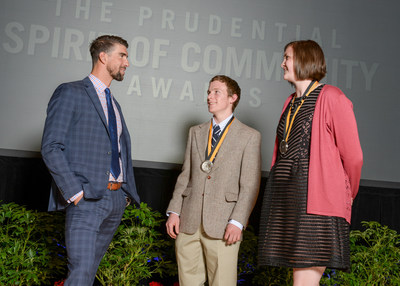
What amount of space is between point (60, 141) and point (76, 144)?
0.10 m

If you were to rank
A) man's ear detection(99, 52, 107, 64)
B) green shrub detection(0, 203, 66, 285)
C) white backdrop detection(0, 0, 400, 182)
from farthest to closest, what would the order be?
1. white backdrop detection(0, 0, 400, 182)
2. green shrub detection(0, 203, 66, 285)
3. man's ear detection(99, 52, 107, 64)

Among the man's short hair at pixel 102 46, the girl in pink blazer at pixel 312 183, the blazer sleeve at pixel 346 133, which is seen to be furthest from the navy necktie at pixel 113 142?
the blazer sleeve at pixel 346 133

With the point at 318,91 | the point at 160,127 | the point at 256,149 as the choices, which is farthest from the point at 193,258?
the point at 160,127

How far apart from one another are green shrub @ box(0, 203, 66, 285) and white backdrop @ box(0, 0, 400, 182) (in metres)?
1.04

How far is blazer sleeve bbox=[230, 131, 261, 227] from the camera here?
255 cm

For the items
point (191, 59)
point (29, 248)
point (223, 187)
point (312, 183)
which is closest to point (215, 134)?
point (223, 187)

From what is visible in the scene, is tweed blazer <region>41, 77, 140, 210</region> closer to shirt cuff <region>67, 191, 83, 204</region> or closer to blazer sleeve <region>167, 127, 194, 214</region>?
shirt cuff <region>67, 191, 83, 204</region>

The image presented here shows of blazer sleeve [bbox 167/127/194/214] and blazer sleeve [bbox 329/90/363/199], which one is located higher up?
blazer sleeve [bbox 329/90/363/199]

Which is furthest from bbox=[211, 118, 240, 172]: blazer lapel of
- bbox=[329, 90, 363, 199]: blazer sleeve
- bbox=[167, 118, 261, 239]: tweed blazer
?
bbox=[329, 90, 363, 199]: blazer sleeve

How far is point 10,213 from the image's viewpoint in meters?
3.40

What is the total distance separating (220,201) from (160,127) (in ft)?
6.66

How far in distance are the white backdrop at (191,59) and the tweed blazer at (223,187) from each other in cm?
171

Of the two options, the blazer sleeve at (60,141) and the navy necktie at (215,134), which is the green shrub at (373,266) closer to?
the navy necktie at (215,134)

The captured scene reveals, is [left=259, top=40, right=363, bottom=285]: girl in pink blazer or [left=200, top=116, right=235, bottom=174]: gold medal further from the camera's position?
[left=200, top=116, right=235, bottom=174]: gold medal
